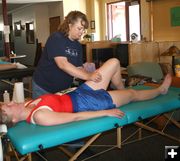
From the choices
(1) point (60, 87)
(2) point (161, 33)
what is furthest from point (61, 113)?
(2) point (161, 33)

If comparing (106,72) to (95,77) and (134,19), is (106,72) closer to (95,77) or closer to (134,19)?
(95,77)

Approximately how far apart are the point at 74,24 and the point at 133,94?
69cm

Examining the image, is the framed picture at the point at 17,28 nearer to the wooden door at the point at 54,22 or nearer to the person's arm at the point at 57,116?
the wooden door at the point at 54,22

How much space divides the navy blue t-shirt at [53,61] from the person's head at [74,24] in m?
0.04

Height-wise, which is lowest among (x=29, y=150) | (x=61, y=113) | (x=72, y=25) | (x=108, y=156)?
(x=108, y=156)

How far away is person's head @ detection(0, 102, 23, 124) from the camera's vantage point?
171 cm

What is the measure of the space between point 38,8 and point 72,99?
6.34m

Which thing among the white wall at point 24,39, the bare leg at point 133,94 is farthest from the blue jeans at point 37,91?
the white wall at point 24,39

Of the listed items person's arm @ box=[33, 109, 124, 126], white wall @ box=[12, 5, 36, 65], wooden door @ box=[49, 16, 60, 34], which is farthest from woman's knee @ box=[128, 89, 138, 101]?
white wall @ box=[12, 5, 36, 65]

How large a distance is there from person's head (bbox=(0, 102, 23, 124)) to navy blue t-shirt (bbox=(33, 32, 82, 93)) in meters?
0.34

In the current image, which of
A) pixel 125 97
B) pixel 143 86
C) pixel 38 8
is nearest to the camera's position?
pixel 125 97

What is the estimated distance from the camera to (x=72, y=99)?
1.92 m

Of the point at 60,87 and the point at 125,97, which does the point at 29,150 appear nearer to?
the point at 60,87

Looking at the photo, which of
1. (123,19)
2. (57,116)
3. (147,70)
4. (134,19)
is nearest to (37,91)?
(57,116)
